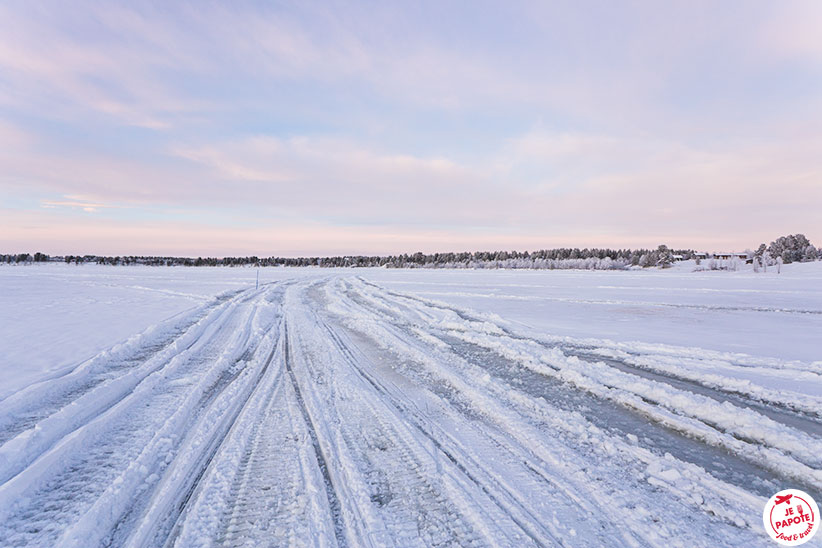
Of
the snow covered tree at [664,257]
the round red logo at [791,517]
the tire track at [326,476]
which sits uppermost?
the snow covered tree at [664,257]

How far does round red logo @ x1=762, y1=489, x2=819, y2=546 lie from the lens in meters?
2.53

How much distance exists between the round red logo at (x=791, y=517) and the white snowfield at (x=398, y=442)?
0.35ft

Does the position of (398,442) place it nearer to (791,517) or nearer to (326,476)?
(326,476)

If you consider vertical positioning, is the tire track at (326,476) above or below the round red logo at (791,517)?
above

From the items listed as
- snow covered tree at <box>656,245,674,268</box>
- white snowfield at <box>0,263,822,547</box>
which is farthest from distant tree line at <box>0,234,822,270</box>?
white snowfield at <box>0,263,822,547</box>

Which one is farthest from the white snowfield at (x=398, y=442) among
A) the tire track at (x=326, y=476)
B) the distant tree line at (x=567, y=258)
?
the distant tree line at (x=567, y=258)

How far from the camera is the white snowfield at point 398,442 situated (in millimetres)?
2533

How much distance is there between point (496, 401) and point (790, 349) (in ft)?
23.7

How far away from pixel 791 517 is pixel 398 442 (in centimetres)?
312

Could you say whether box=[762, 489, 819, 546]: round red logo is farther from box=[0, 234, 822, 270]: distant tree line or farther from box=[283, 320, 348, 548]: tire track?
box=[0, 234, 822, 270]: distant tree line

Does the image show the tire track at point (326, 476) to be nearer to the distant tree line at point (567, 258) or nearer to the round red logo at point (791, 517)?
the round red logo at point (791, 517)

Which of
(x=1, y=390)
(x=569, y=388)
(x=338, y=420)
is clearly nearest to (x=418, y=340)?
(x=569, y=388)

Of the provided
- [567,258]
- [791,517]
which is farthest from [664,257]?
[791,517]

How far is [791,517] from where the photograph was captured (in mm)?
2764
